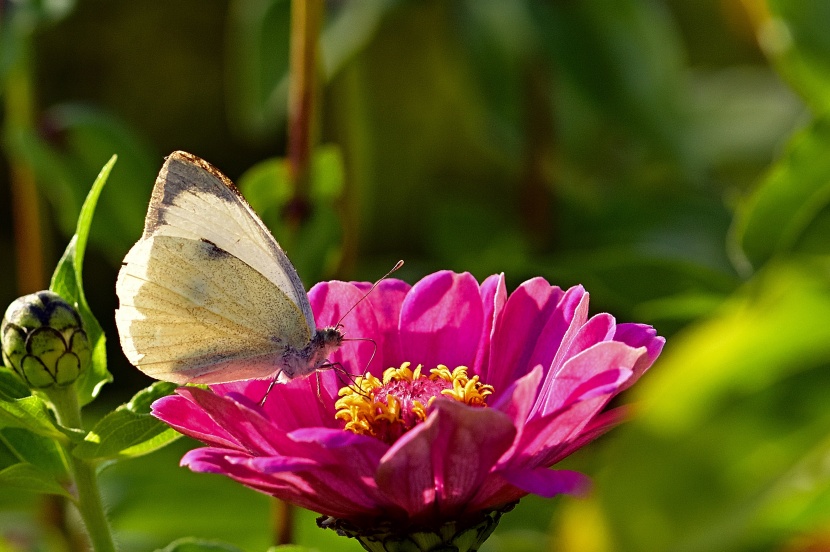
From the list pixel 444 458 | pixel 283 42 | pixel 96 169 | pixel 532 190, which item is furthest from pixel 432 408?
pixel 532 190

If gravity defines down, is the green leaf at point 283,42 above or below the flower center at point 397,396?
above

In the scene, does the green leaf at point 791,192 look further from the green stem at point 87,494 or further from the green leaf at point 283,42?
the green stem at point 87,494

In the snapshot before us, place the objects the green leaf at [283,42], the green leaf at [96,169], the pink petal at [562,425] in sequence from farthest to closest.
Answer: the green leaf at [283,42] → the green leaf at [96,169] → the pink petal at [562,425]

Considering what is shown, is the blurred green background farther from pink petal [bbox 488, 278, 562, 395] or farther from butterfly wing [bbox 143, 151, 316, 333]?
butterfly wing [bbox 143, 151, 316, 333]

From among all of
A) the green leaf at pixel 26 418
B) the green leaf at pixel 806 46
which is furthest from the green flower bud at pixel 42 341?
the green leaf at pixel 806 46

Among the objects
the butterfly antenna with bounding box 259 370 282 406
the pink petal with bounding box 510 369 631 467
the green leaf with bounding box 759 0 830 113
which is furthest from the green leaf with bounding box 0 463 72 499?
the green leaf with bounding box 759 0 830 113
